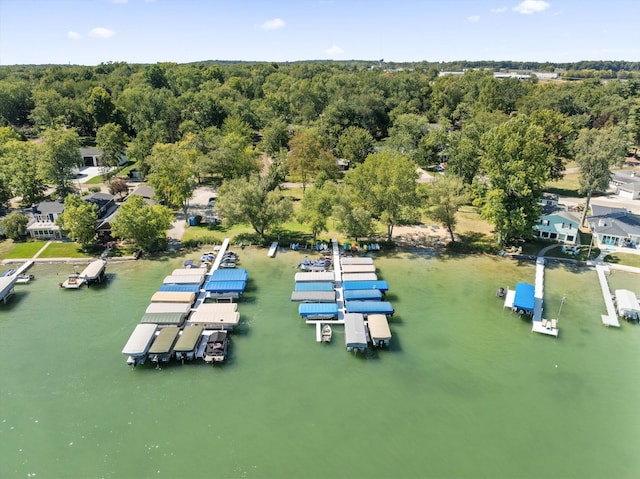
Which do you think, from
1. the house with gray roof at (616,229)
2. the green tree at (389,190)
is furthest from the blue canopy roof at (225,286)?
the house with gray roof at (616,229)

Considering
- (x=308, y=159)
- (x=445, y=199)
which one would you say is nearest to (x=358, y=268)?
(x=445, y=199)

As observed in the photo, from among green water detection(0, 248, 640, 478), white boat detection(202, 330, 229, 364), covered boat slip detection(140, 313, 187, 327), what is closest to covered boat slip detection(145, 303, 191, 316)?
covered boat slip detection(140, 313, 187, 327)

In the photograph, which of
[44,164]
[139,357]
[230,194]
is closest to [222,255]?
[230,194]

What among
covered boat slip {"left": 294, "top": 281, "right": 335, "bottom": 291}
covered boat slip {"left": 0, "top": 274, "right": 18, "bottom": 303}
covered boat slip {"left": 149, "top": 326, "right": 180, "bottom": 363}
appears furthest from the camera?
covered boat slip {"left": 294, "top": 281, "right": 335, "bottom": 291}

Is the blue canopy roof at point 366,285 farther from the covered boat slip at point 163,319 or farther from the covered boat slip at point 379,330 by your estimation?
the covered boat slip at point 163,319

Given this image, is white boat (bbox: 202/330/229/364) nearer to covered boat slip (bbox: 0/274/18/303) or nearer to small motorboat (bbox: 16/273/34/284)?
covered boat slip (bbox: 0/274/18/303)

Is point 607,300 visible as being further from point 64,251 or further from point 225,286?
point 64,251
